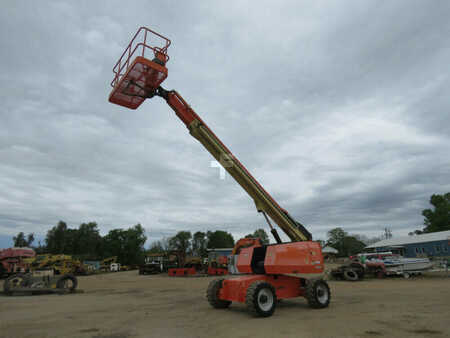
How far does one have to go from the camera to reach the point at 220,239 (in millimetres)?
105938

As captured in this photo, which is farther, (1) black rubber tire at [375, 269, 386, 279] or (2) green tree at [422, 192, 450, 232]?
(2) green tree at [422, 192, 450, 232]

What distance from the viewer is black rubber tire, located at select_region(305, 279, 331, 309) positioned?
363 inches

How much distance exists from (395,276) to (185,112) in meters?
22.1

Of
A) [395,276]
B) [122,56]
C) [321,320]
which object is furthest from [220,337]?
[395,276]

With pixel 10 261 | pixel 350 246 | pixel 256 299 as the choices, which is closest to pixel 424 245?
pixel 256 299

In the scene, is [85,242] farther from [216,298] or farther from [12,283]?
[216,298]

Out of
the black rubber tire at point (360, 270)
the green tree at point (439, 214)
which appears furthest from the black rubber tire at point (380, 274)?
the green tree at point (439, 214)

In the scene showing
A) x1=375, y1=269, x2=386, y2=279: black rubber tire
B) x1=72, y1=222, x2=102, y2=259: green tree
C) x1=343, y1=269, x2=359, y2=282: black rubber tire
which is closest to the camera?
x1=343, y1=269, x2=359, y2=282: black rubber tire

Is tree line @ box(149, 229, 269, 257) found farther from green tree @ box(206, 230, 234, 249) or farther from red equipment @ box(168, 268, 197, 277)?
red equipment @ box(168, 268, 197, 277)

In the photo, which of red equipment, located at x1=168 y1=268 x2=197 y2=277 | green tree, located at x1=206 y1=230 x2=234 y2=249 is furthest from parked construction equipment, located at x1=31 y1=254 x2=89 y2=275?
green tree, located at x1=206 y1=230 x2=234 y2=249

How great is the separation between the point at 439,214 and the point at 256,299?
6550cm

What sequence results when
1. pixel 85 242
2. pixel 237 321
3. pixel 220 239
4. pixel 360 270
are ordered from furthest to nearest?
pixel 220 239, pixel 85 242, pixel 360 270, pixel 237 321

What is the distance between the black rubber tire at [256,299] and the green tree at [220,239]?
95726 millimetres

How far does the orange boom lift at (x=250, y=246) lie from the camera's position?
8578 mm
